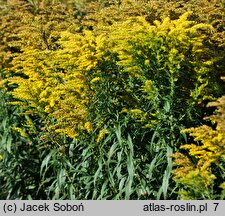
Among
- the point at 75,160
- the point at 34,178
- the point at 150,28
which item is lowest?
the point at 34,178

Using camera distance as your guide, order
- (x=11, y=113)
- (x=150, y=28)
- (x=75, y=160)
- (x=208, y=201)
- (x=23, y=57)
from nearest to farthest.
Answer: (x=208, y=201) < (x=150, y=28) < (x=75, y=160) < (x=23, y=57) < (x=11, y=113)

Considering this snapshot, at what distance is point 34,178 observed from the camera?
627 cm

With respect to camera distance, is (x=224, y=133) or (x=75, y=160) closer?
(x=224, y=133)

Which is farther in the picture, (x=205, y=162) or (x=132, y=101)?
(x=132, y=101)

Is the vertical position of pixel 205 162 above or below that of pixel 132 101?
below

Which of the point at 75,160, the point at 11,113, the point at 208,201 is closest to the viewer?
the point at 208,201

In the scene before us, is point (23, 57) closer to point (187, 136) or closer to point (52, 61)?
point (52, 61)

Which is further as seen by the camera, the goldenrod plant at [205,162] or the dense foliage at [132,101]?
the dense foliage at [132,101]

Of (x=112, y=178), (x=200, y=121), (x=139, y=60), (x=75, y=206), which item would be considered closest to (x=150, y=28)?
(x=139, y=60)

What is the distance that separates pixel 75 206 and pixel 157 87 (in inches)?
56.4

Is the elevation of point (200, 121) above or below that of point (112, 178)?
above

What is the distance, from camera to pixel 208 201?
164 inches

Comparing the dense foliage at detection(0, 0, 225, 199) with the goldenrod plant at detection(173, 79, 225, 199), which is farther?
the dense foliage at detection(0, 0, 225, 199)

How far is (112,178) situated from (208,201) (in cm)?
118
